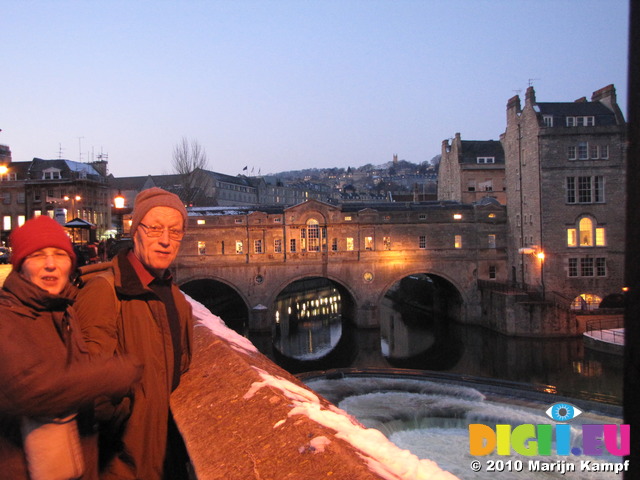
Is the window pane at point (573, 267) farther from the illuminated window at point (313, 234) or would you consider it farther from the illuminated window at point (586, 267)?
the illuminated window at point (313, 234)

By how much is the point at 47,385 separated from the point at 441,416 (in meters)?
18.9

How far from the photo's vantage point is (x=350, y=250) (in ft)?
150

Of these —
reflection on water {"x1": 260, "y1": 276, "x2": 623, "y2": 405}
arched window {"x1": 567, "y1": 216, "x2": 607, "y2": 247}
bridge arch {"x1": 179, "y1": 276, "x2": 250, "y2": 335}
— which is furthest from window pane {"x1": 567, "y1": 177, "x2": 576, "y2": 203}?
bridge arch {"x1": 179, "y1": 276, "x2": 250, "y2": 335}

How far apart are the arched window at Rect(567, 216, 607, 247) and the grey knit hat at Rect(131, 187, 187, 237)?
142ft

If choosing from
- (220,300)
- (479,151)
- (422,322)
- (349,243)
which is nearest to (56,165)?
(220,300)

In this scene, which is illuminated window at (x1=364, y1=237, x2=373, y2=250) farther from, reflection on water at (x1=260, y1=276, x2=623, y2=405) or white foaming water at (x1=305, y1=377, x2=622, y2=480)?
white foaming water at (x1=305, y1=377, x2=622, y2=480)

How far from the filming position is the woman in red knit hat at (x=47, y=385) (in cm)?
222

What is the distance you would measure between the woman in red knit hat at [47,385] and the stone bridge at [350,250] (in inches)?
1668

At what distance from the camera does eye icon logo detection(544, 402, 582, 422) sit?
18625mm

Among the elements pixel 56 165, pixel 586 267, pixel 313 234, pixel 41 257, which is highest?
pixel 56 165

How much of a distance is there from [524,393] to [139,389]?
70.3 ft

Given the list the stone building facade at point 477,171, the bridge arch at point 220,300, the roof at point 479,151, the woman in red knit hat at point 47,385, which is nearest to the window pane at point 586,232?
the stone building facade at point 477,171

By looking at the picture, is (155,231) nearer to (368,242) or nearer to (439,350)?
(439,350)

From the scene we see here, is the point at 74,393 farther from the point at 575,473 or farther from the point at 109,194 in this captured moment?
the point at 109,194
